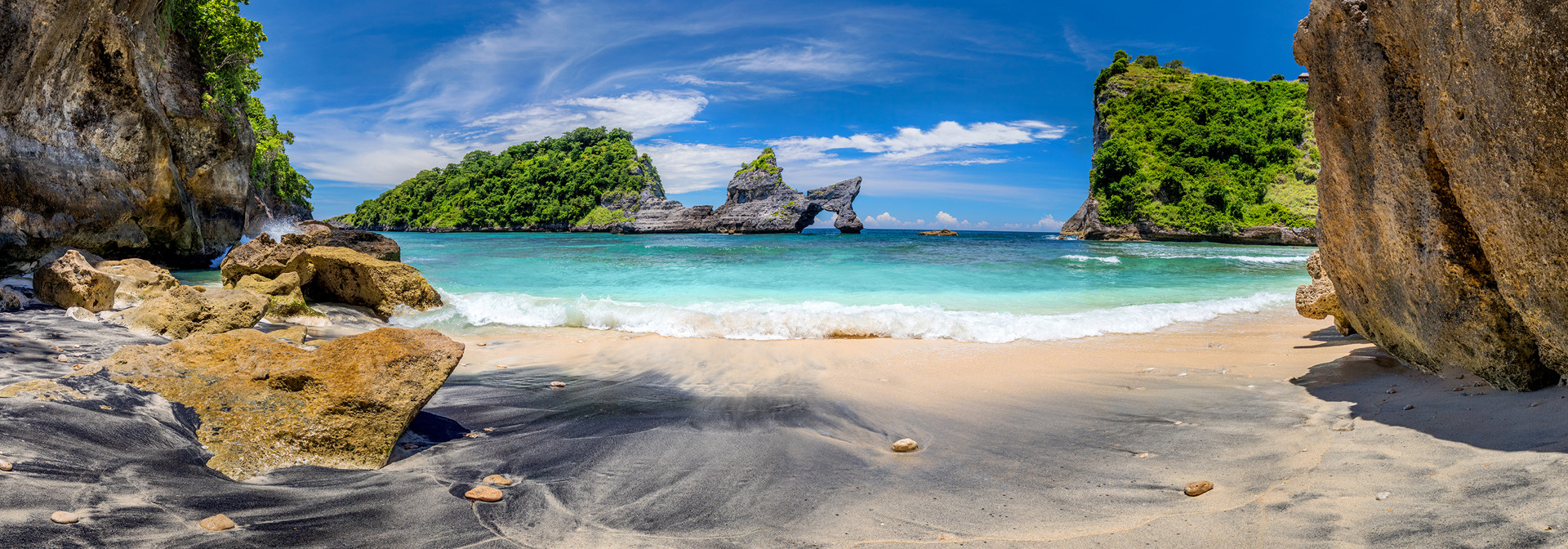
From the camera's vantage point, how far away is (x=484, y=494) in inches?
95.9

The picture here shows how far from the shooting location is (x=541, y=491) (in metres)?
2.55

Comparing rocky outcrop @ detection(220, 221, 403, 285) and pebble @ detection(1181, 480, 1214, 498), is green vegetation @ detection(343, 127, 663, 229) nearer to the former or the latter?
rocky outcrop @ detection(220, 221, 403, 285)

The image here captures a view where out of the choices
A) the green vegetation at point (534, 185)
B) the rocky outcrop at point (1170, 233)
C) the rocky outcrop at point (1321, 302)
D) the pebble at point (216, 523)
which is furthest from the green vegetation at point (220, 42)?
the green vegetation at point (534, 185)

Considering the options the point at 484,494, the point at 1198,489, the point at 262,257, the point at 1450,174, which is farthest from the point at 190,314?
the point at 1450,174

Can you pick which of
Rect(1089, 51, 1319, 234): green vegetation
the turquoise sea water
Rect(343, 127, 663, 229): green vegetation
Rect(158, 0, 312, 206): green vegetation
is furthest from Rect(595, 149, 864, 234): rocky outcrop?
Rect(158, 0, 312, 206): green vegetation

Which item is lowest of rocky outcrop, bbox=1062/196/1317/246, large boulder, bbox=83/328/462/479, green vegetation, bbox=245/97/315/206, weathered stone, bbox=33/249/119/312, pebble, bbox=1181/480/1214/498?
pebble, bbox=1181/480/1214/498

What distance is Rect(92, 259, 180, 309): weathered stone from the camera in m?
6.19

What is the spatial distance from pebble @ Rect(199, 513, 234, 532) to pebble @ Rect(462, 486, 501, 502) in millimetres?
707

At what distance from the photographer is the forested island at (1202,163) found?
45406mm

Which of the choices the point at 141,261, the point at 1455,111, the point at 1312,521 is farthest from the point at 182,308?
the point at 1455,111

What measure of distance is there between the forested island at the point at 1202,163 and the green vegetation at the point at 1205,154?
2.9 inches

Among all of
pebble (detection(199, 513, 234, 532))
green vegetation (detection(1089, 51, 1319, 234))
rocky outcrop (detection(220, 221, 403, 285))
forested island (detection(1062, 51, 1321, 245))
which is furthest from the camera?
green vegetation (detection(1089, 51, 1319, 234))

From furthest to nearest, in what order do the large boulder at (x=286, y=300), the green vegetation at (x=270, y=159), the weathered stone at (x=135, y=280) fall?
the green vegetation at (x=270, y=159) → the large boulder at (x=286, y=300) → the weathered stone at (x=135, y=280)

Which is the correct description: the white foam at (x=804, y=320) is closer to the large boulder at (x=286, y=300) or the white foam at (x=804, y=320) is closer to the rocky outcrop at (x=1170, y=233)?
the large boulder at (x=286, y=300)
